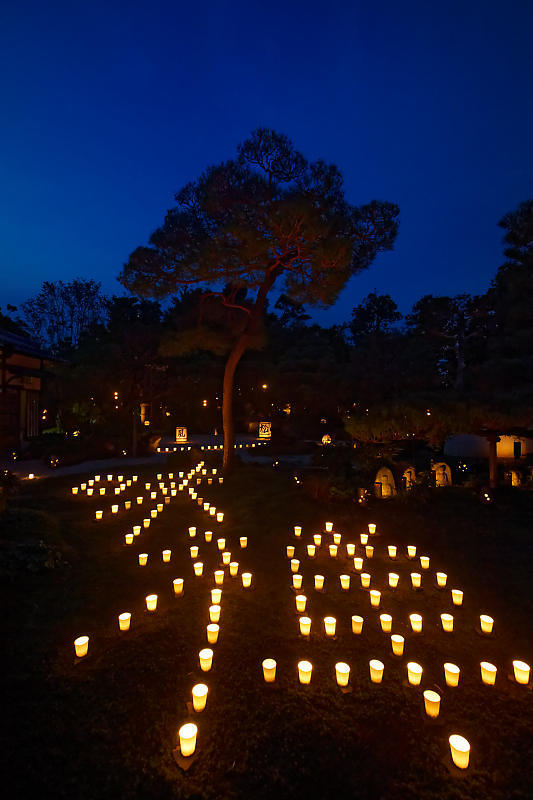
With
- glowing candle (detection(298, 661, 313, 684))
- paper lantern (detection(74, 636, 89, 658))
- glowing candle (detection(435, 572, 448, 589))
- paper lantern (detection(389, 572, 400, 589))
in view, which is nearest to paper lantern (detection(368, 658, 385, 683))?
glowing candle (detection(298, 661, 313, 684))

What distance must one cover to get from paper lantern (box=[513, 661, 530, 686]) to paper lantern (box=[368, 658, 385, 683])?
102 centimetres

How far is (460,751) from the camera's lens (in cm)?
205

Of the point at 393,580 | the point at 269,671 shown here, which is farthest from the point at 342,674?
the point at 393,580

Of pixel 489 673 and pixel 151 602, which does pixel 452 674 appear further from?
pixel 151 602

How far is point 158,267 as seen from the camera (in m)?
9.10

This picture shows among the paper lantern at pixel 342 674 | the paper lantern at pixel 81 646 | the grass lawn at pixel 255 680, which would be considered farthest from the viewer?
the paper lantern at pixel 81 646

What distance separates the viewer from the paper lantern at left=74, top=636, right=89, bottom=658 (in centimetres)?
290

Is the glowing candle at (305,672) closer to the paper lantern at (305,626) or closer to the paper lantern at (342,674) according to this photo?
the paper lantern at (342,674)

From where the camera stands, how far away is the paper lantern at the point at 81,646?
114 inches

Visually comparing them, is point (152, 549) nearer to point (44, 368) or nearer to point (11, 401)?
point (11, 401)

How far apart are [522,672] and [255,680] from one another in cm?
201

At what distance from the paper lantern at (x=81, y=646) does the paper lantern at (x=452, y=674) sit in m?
2.81

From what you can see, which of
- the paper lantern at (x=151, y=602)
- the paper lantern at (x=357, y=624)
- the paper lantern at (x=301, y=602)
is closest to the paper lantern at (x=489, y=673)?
the paper lantern at (x=357, y=624)

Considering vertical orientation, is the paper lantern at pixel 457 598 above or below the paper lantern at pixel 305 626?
below
